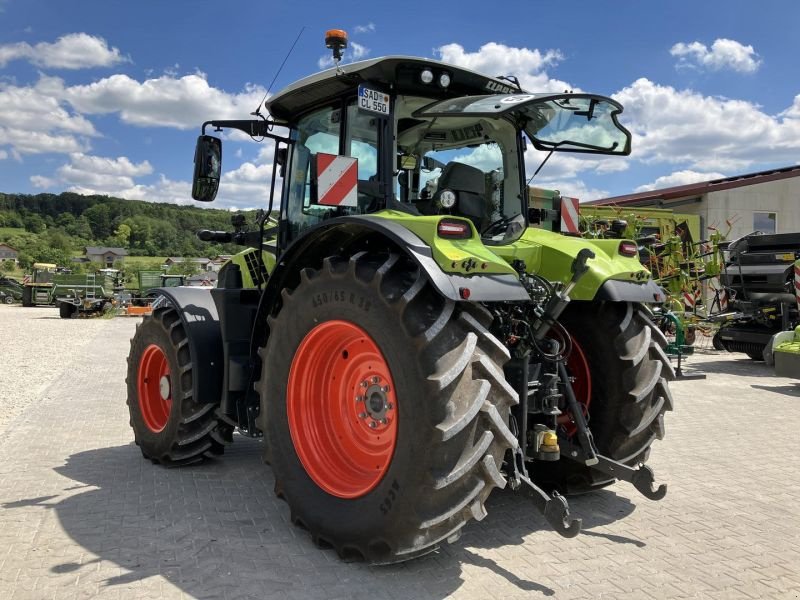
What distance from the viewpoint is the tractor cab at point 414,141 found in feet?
12.5

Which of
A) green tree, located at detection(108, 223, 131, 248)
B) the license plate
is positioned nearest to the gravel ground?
the license plate

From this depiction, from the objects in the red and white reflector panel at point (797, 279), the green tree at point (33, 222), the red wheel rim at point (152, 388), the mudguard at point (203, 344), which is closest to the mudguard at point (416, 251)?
the mudguard at point (203, 344)

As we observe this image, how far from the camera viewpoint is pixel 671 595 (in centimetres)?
305

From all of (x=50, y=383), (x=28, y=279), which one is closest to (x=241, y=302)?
(x=50, y=383)

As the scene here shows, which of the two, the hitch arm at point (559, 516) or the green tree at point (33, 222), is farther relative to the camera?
the green tree at point (33, 222)

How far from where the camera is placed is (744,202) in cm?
1931

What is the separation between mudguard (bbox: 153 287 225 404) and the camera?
477cm

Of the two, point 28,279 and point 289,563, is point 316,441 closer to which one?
point 289,563

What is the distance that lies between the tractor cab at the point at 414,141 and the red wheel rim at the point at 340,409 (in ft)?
2.40

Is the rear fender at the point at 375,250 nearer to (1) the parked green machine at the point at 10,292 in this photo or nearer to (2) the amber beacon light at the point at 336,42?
(2) the amber beacon light at the point at 336,42

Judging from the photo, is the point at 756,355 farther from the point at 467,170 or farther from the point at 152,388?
the point at 152,388

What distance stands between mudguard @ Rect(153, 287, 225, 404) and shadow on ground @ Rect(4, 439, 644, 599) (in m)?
0.67

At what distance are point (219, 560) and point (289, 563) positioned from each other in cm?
37

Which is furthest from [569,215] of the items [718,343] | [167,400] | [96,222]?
[96,222]
